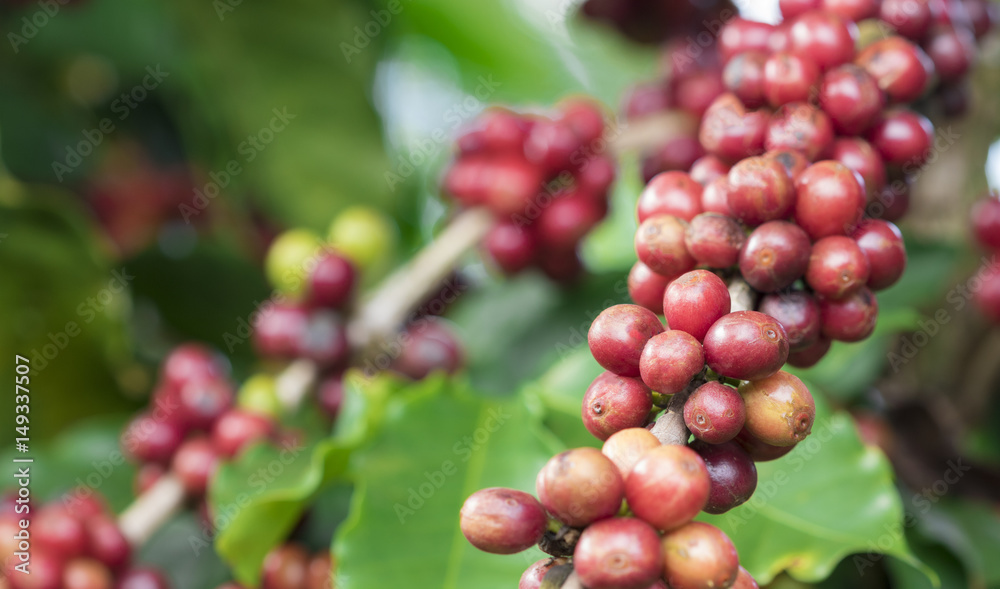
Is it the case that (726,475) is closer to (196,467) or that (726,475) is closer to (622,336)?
(622,336)

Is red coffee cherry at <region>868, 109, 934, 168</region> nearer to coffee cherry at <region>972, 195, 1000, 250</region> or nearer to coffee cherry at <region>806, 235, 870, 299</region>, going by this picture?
coffee cherry at <region>806, 235, 870, 299</region>

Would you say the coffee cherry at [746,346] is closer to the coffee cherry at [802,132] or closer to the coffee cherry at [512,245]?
the coffee cherry at [802,132]

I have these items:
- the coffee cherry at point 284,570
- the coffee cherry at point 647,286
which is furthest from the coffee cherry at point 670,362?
the coffee cherry at point 284,570

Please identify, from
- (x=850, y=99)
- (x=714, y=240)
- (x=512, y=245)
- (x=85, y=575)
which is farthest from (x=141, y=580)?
(x=850, y=99)

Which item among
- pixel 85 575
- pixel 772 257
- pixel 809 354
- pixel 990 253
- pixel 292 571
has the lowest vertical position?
pixel 990 253

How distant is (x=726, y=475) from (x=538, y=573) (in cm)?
11

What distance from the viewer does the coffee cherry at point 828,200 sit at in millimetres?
517

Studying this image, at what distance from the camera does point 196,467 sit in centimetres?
95

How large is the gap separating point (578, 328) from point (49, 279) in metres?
0.80

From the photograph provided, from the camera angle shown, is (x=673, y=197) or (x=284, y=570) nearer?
(x=673, y=197)

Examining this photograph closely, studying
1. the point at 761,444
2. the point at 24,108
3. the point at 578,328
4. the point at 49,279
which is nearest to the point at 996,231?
the point at 578,328

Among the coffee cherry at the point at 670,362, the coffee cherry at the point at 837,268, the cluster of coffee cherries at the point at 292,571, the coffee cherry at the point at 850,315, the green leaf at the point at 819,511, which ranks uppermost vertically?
the coffee cherry at the point at 670,362

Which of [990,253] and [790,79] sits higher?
[790,79]

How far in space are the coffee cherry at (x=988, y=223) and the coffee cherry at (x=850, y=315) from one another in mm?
614
